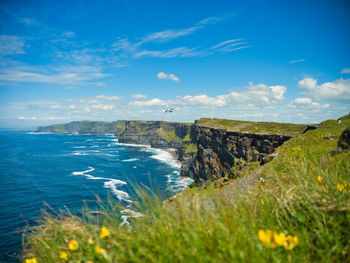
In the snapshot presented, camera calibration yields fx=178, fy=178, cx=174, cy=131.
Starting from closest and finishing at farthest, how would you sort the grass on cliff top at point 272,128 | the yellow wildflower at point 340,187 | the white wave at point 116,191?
the yellow wildflower at point 340,187
the grass on cliff top at point 272,128
the white wave at point 116,191

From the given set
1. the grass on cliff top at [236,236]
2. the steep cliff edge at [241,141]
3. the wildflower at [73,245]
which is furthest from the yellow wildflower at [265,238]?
the steep cliff edge at [241,141]

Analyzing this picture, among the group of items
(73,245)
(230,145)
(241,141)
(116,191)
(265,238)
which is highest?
(265,238)

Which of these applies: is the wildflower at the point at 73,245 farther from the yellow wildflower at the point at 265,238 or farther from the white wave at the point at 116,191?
the white wave at the point at 116,191

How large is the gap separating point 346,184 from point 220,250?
2789 mm

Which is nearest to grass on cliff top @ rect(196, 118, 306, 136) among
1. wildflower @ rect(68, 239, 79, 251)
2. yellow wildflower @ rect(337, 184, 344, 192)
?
yellow wildflower @ rect(337, 184, 344, 192)

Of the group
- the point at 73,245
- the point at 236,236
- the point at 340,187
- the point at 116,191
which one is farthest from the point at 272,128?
the point at 73,245

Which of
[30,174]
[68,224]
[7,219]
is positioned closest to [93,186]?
[7,219]

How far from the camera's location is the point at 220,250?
224 centimetres

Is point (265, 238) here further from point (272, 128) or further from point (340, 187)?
point (272, 128)

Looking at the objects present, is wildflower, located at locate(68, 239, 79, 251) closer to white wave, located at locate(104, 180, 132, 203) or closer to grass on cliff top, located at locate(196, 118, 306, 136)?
grass on cliff top, located at locate(196, 118, 306, 136)

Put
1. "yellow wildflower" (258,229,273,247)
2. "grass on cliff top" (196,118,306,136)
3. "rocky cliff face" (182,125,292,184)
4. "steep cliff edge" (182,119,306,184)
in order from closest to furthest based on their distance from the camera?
"yellow wildflower" (258,229,273,247) → "rocky cliff face" (182,125,292,184) → "steep cliff edge" (182,119,306,184) → "grass on cliff top" (196,118,306,136)

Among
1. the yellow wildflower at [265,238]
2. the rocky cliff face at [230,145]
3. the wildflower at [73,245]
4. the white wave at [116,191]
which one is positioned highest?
the yellow wildflower at [265,238]

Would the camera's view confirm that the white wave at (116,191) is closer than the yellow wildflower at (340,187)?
No

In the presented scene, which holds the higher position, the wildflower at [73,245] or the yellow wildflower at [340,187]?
the yellow wildflower at [340,187]
